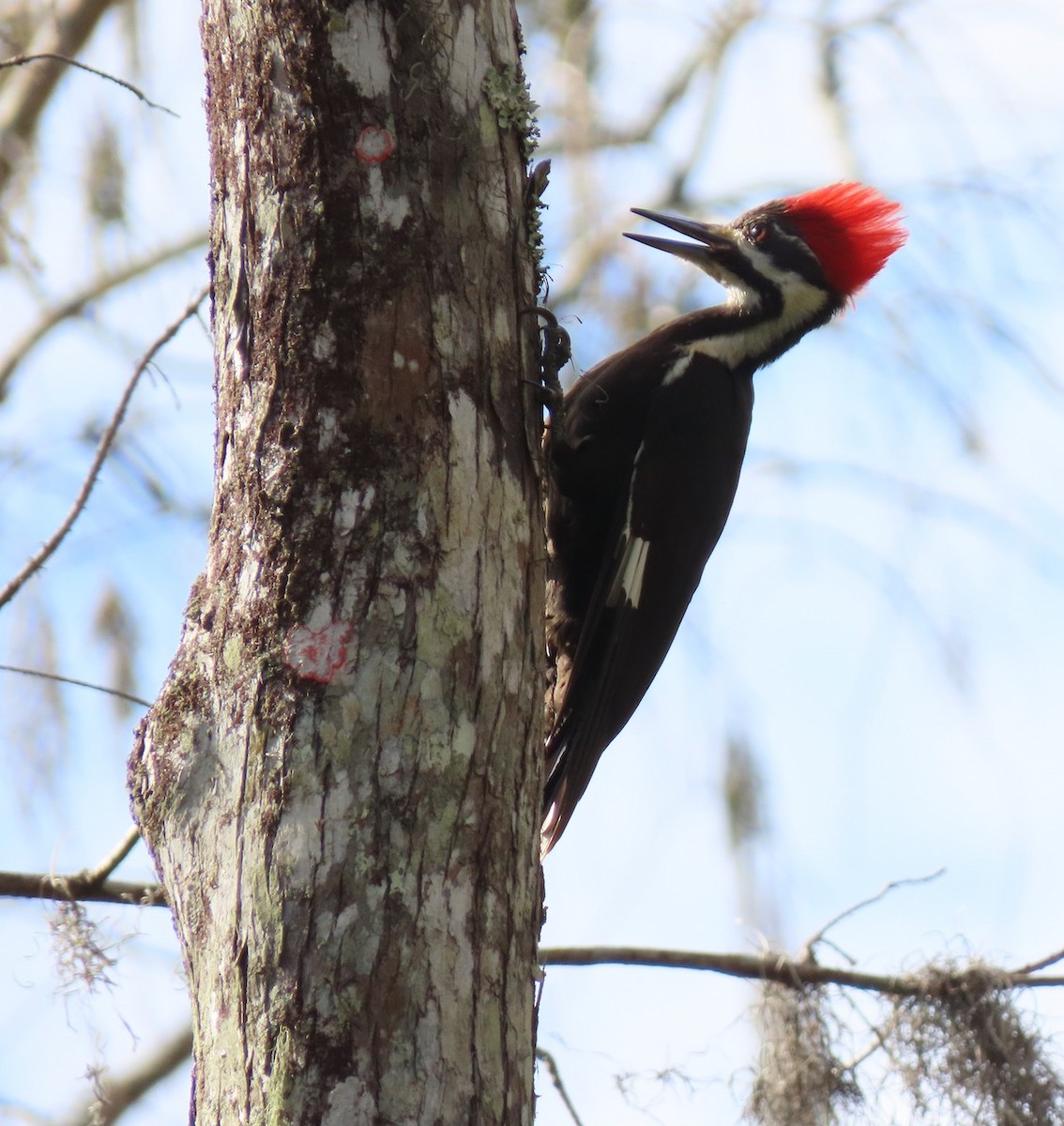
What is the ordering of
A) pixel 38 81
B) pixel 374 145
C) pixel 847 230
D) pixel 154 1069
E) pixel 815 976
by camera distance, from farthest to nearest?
pixel 154 1069 → pixel 38 81 → pixel 847 230 → pixel 815 976 → pixel 374 145

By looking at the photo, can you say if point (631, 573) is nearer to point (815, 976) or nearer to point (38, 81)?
point (815, 976)

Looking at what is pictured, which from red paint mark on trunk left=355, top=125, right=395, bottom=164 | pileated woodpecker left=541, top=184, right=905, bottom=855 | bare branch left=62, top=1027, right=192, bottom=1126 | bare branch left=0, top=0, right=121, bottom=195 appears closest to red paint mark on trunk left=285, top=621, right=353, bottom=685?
red paint mark on trunk left=355, top=125, right=395, bottom=164

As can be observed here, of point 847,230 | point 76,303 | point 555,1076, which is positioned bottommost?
point 555,1076

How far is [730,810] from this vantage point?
13.6 feet

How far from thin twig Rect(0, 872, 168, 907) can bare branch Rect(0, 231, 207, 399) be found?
9.24ft

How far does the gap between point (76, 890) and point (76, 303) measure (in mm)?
3339

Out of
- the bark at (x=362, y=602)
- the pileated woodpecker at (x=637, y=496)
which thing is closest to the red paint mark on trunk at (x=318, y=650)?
the bark at (x=362, y=602)

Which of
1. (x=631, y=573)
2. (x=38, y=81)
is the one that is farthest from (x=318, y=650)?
(x=38, y=81)

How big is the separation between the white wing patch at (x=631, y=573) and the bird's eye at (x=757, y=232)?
1053mm

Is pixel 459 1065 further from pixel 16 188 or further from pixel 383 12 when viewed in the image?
pixel 16 188

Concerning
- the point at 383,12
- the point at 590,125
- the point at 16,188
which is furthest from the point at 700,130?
the point at 383,12

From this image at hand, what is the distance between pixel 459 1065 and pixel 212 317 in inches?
42.3

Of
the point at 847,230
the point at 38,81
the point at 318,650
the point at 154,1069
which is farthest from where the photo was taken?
the point at 154,1069

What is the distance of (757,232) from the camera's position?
3676mm
